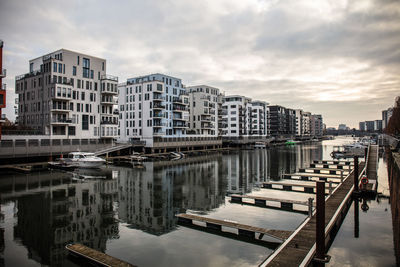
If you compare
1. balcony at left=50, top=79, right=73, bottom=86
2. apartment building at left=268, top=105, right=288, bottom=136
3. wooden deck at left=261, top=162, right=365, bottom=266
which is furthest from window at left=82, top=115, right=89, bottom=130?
apartment building at left=268, top=105, right=288, bottom=136

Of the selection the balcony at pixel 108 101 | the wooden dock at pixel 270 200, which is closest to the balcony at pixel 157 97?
the balcony at pixel 108 101

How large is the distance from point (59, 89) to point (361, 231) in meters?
58.3

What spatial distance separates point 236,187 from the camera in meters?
34.7

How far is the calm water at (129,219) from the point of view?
50.5 feet

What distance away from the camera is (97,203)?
1036 inches

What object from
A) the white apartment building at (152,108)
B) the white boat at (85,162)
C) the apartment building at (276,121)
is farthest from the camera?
the apartment building at (276,121)

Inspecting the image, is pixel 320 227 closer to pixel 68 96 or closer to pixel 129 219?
pixel 129 219

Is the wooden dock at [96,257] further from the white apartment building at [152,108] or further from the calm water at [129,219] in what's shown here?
the white apartment building at [152,108]

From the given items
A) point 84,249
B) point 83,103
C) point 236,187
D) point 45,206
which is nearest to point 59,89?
point 83,103

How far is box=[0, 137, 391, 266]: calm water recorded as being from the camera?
50.5 ft

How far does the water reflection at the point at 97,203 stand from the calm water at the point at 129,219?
58mm

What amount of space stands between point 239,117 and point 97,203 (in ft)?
358

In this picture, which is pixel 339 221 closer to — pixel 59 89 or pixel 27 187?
pixel 27 187

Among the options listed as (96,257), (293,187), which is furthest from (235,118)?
(96,257)
